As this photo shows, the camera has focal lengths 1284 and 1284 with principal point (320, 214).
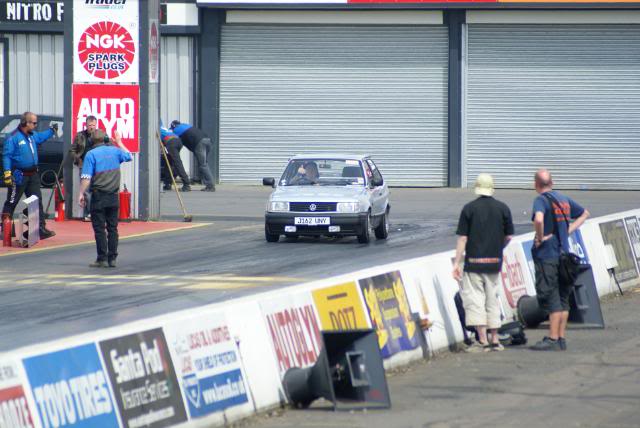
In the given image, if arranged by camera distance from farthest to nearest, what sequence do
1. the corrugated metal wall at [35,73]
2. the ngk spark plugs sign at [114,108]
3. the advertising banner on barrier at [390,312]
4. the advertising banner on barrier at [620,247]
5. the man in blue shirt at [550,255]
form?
the corrugated metal wall at [35,73] < the ngk spark plugs sign at [114,108] < the advertising banner on barrier at [620,247] < the man in blue shirt at [550,255] < the advertising banner on barrier at [390,312]

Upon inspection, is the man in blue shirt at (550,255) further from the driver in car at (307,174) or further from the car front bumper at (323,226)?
the driver in car at (307,174)

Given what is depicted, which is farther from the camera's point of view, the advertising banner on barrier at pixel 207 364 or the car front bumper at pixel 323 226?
the car front bumper at pixel 323 226

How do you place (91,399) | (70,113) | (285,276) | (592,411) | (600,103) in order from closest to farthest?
(91,399)
(592,411)
(285,276)
(70,113)
(600,103)

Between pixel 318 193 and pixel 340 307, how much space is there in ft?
34.4

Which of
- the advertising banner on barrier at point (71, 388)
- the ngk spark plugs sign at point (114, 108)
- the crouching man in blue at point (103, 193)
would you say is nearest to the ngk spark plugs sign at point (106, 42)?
the ngk spark plugs sign at point (114, 108)

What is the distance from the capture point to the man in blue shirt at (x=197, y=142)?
1282 inches

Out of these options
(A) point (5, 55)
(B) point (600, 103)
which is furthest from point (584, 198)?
(A) point (5, 55)

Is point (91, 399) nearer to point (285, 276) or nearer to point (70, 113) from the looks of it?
point (285, 276)

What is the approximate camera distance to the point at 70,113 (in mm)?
24391

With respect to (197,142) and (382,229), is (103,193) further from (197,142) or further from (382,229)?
(197,142)

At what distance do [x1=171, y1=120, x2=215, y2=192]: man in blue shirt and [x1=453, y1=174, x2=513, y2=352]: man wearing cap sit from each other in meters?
21.0

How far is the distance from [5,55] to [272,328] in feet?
93.6

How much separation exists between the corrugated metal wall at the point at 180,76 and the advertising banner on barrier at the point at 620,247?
2029 cm

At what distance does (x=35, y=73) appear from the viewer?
36406 mm
